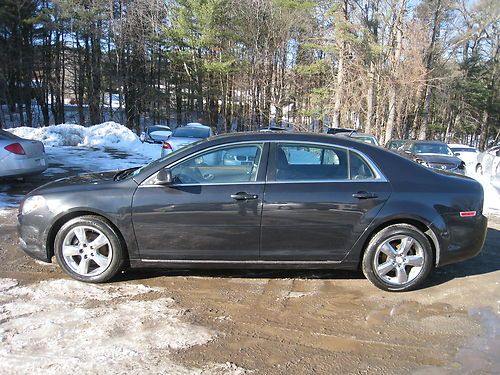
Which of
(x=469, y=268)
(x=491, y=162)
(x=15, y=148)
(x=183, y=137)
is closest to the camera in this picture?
(x=469, y=268)

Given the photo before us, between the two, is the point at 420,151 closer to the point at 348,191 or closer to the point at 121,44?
the point at 348,191

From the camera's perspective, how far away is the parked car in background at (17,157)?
905cm

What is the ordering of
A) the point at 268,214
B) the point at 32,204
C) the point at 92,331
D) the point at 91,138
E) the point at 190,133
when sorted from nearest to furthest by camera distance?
the point at 92,331 < the point at 268,214 < the point at 32,204 < the point at 190,133 < the point at 91,138

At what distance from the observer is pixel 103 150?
18.8 metres

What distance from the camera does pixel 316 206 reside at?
4.21 metres

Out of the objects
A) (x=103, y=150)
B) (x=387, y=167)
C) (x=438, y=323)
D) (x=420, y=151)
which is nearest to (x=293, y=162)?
(x=387, y=167)

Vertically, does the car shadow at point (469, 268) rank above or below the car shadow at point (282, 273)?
above

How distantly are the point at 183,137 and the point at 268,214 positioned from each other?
9.38 m

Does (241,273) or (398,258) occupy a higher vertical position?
(398,258)

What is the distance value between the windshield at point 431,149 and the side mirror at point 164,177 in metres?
11.6

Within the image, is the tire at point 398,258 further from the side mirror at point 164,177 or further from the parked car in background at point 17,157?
the parked car in background at point 17,157

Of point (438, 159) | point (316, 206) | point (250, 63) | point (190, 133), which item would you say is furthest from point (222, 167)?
point (250, 63)

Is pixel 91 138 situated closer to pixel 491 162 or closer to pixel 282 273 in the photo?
pixel 491 162

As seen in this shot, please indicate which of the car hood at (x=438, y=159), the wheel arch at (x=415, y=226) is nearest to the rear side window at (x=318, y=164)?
the wheel arch at (x=415, y=226)
